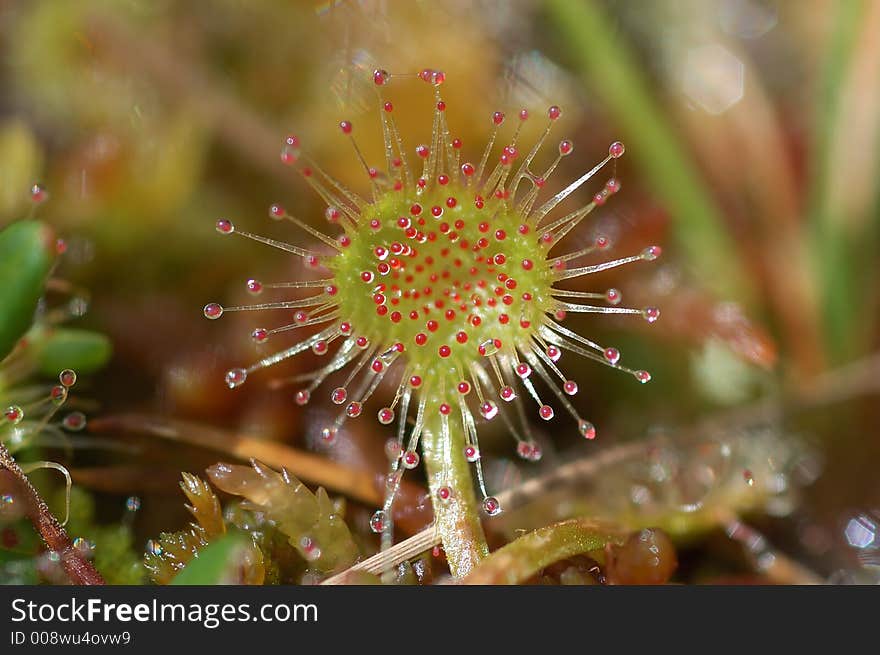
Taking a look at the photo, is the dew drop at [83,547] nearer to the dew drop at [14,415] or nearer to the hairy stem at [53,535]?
the hairy stem at [53,535]

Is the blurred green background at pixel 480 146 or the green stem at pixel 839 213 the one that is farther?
the green stem at pixel 839 213

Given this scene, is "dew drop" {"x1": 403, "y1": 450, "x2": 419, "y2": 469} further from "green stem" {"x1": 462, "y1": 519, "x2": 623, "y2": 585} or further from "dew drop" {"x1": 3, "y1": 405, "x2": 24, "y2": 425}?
"dew drop" {"x1": 3, "y1": 405, "x2": 24, "y2": 425}

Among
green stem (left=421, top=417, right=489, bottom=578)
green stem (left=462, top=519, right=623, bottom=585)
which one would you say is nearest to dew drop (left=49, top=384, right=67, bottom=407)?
green stem (left=421, top=417, right=489, bottom=578)


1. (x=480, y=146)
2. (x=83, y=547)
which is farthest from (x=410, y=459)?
(x=480, y=146)

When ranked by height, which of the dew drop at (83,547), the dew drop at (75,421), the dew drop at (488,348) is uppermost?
the dew drop at (75,421)

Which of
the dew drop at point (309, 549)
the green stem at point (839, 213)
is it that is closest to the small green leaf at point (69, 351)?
the dew drop at point (309, 549)

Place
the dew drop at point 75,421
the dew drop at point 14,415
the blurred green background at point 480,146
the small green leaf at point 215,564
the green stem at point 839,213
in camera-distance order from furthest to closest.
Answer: the green stem at point 839,213, the blurred green background at point 480,146, the dew drop at point 75,421, the dew drop at point 14,415, the small green leaf at point 215,564

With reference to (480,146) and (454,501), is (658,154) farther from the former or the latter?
(454,501)
